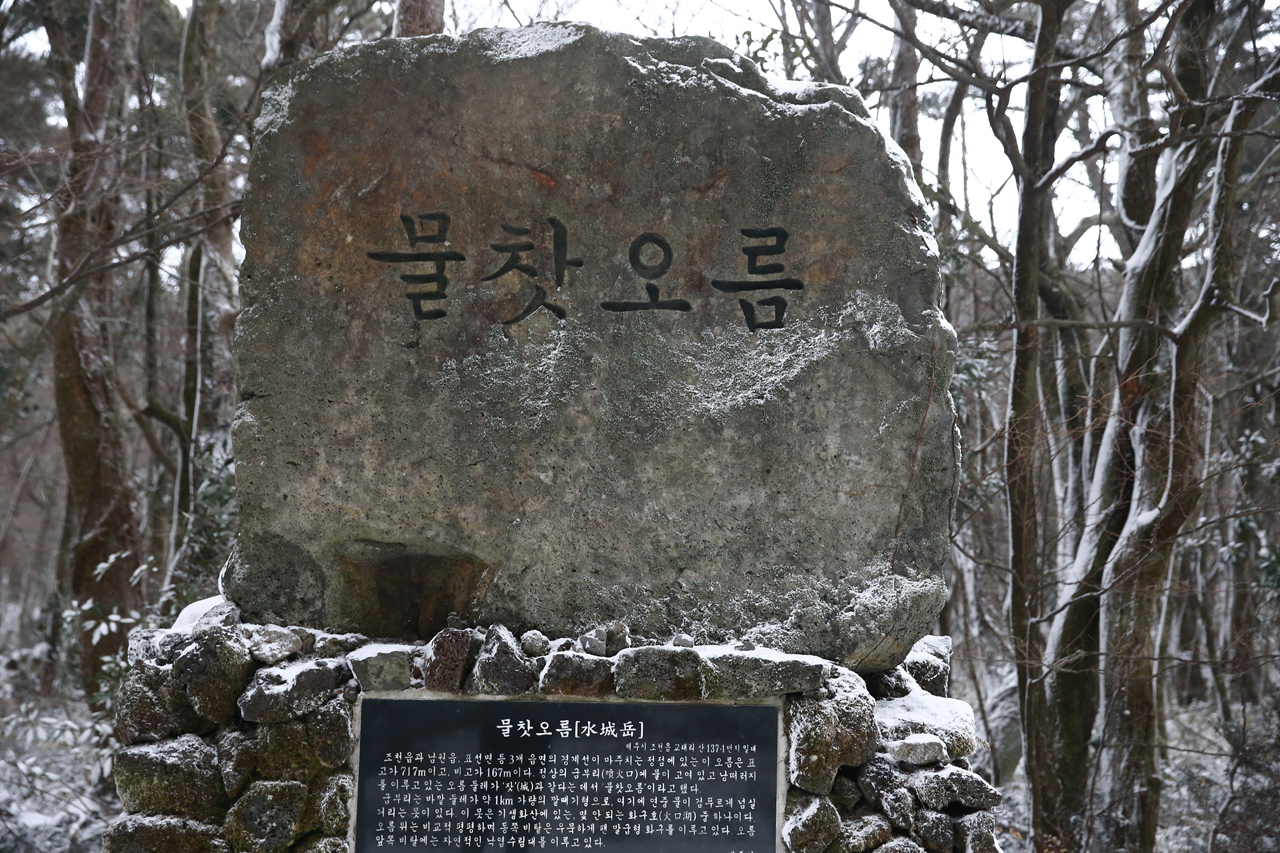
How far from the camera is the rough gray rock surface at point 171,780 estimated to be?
111 inches

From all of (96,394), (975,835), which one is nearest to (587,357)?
(975,835)

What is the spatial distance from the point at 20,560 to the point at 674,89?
68.3ft

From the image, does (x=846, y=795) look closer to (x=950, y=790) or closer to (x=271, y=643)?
(x=950, y=790)

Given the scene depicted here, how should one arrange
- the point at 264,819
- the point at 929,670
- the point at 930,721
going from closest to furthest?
1. the point at 264,819
2. the point at 930,721
3. the point at 929,670

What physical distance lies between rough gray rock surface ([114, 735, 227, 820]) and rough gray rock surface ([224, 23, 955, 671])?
44cm

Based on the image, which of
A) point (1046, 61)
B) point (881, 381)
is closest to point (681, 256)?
point (881, 381)

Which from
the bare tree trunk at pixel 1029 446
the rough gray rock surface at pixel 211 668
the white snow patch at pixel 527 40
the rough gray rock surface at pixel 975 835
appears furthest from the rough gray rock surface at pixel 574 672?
the bare tree trunk at pixel 1029 446

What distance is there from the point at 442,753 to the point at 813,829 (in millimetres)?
1138

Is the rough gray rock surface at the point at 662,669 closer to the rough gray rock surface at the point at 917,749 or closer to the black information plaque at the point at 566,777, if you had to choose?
the black information plaque at the point at 566,777

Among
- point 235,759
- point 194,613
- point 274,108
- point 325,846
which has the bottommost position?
point 325,846

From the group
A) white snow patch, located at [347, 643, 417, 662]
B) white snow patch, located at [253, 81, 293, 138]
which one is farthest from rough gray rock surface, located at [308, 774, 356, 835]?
white snow patch, located at [253, 81, 293, 138]

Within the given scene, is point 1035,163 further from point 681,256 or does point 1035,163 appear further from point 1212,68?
point 681,256

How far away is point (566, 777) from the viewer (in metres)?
2.86

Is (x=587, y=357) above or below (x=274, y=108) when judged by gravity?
below
